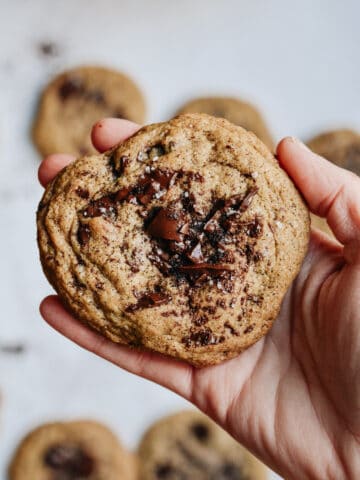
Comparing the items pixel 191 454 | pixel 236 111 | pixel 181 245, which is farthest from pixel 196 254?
pixel 191 454

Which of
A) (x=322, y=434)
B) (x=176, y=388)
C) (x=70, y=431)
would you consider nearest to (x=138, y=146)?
(x=176, y=388)

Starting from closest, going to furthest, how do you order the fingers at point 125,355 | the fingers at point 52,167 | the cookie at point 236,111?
the fingers at point 125,355 < the fingers at point 52,167 < the cookie at point 236,111

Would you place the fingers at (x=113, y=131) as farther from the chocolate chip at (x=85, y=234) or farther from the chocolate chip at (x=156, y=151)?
the chocolate chip at (x=85, y=234)

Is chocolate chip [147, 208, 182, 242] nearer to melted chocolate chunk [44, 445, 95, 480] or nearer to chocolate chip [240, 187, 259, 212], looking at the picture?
chocolate chip [240, 187, 259, 212]

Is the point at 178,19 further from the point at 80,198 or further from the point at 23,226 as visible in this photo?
the point at 80,198

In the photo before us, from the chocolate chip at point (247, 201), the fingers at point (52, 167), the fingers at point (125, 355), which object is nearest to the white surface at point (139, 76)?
the fingers at point (52, 167)

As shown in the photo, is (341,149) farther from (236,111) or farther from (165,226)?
(165,226)
